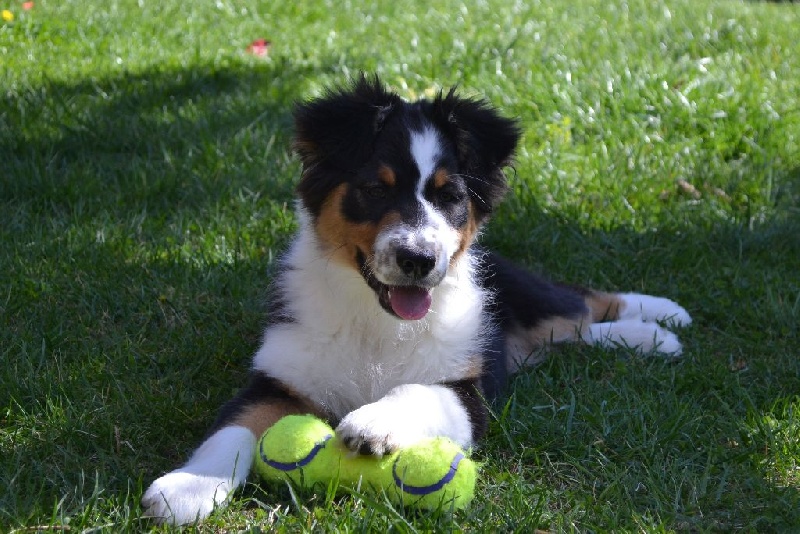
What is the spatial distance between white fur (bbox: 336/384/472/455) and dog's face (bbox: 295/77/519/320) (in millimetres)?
291

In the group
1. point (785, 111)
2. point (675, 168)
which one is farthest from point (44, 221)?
point (785, 111)

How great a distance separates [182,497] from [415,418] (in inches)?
28.9

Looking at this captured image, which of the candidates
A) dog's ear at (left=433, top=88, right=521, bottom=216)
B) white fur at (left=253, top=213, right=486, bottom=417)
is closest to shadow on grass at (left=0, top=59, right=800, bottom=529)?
white fur at (left=253, top=213, right=486, bottom=417)

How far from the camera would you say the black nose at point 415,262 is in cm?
302

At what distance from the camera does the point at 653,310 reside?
175 inches

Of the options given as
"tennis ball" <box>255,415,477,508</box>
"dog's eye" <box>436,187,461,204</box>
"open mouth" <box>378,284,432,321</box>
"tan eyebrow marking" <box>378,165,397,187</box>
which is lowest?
"tennis ball" <box>255,415,477,508</box>

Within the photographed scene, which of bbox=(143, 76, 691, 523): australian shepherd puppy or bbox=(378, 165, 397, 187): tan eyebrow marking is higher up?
bbox=(378, 165, 397, 187): tan eyebrow marking

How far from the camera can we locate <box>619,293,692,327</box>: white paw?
4.34 meters

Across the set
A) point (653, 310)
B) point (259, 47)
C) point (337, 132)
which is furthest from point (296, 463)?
point (259, 47)

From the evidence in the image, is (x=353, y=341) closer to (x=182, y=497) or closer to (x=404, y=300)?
(x=404, y=300)

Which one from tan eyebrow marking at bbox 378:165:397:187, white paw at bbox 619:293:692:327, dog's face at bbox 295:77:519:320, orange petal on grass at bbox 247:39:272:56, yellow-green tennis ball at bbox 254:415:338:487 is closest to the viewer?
yellow-green tennis ball at bbox 254:415:338:487

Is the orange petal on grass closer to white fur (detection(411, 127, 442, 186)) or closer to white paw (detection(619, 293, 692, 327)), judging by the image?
white paw (detection(619, 293, 692, 327))

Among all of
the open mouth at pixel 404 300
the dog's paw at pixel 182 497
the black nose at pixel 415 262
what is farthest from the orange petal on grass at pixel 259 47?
the dog's paw at pixel 182 497

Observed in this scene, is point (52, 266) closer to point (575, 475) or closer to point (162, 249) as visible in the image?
point (162, 249)
